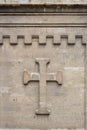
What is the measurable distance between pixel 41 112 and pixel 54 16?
5.87ft

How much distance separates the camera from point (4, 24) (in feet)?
31.0

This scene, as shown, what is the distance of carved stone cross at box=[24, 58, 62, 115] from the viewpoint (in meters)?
9.31

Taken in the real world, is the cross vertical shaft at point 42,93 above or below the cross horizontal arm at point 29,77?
below

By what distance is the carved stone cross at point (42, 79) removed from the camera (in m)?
9.31

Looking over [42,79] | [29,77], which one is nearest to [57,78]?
[42,79]

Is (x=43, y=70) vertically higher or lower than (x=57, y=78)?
higher

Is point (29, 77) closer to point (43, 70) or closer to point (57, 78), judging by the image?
point (43, 70)

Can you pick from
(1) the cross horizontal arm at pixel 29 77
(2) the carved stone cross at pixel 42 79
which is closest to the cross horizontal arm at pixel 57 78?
(2) the carved stone cross at pixel 42 79

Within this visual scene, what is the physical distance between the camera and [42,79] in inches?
Result: 367

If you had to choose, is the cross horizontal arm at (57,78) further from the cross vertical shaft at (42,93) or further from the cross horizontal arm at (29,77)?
the cross horizontal arm at (29,77)

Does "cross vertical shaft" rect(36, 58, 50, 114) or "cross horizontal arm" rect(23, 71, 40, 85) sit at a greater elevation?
"cross horizontal arm" rect(23, 71, 40, 85)

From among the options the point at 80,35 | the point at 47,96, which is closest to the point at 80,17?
the point at 80,35

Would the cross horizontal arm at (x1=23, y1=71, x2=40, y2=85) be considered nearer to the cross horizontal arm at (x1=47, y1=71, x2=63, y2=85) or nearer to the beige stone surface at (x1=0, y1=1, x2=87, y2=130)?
the beige stone surface at (x1=0, y1=1, x2=87, y2=130)

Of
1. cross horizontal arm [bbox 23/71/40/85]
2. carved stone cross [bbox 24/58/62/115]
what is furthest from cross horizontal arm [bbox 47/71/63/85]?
cross horizontal arm [bbox 23/71/40/85]
